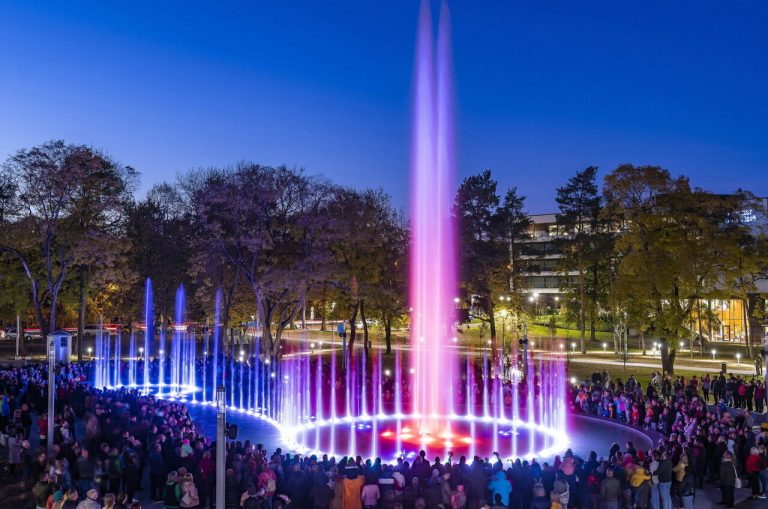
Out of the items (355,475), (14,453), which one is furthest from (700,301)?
(14,453)

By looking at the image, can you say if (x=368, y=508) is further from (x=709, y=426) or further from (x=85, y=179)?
(x=85, y=179)

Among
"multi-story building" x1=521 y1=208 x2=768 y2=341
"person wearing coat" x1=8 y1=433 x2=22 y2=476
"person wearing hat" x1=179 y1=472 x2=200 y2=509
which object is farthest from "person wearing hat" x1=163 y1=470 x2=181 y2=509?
"multi-story building" x1=521 y1=208 x2=768 y2=341

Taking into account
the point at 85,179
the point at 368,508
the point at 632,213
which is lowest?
the point at 368,508

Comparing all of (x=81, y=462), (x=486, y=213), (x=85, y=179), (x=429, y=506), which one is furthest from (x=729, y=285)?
(x=85, y=179)

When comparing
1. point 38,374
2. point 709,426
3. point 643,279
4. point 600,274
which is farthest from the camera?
point 600,274

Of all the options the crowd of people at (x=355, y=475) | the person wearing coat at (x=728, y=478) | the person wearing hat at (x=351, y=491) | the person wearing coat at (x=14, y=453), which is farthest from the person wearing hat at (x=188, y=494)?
the person wearing coat at (x=728, y=478)

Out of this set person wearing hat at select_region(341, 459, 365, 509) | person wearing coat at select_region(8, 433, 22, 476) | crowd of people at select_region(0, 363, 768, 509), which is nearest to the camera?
crowd of people at select_region(0, 363, 768, 509)

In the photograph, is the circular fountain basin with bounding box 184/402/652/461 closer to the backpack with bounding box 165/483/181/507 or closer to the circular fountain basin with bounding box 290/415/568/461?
the circular fountain basin with bounding box 290/415/568/461

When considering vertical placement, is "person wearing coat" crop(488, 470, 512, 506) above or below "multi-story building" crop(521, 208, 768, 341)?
below

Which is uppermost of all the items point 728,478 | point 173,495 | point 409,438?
point 173,495

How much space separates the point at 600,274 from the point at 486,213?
20.3 metres

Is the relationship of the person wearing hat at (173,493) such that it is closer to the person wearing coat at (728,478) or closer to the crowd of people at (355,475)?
the crowd of people at (355,475)

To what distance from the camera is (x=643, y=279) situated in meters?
39.4

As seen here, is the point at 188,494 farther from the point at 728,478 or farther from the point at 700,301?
the point at 700,301
